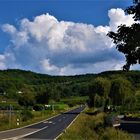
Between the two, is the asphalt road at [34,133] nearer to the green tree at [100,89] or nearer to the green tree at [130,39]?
the green tree at [130,39]

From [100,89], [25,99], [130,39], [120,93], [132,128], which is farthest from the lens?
[25,99]

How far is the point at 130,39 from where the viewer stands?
1661 cm

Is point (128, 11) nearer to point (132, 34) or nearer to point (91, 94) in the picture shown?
point (132, 34)

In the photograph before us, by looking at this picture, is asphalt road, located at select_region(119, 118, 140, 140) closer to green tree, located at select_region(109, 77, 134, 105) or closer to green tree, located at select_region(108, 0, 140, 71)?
green tree, located at select_region(108, 0, 140, 71)

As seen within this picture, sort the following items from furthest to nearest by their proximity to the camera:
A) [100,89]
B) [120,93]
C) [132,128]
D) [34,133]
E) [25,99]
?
[25,99] → [100,89] → [120,93] → [132,128] → [34,133]

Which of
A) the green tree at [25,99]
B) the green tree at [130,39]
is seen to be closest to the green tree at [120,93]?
the green tree at [25,99]

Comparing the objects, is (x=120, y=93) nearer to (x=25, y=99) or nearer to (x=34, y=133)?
(x=34, y=133)

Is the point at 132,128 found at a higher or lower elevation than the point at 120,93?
lower

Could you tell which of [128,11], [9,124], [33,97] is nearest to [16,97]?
[33,97]

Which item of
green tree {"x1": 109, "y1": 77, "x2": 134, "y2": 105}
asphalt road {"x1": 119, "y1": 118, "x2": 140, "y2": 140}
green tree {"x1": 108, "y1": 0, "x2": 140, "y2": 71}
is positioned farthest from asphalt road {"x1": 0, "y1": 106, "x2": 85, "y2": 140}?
green tree {"x1": 109, "y1": 77, "x2": 134, "y2": 105}

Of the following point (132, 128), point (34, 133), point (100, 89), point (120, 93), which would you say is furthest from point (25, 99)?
point (34, 133)

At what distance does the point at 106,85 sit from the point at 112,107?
24.1 feet

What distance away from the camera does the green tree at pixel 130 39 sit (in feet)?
54.1

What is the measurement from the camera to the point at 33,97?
153 meters
